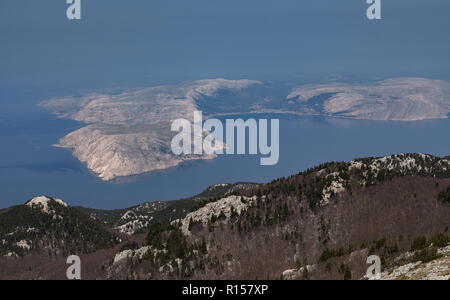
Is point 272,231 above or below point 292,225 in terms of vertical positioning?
below

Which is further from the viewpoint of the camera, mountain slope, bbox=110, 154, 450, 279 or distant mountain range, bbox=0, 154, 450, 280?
distant mountain range, bbox=0, 154, 450, 280

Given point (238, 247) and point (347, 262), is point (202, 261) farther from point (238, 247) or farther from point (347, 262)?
point (347, 262)

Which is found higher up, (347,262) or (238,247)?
(347,262)

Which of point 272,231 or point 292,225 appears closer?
point 292,225

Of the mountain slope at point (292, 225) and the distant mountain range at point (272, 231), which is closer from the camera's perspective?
the mountain slope at point (292, 225)
